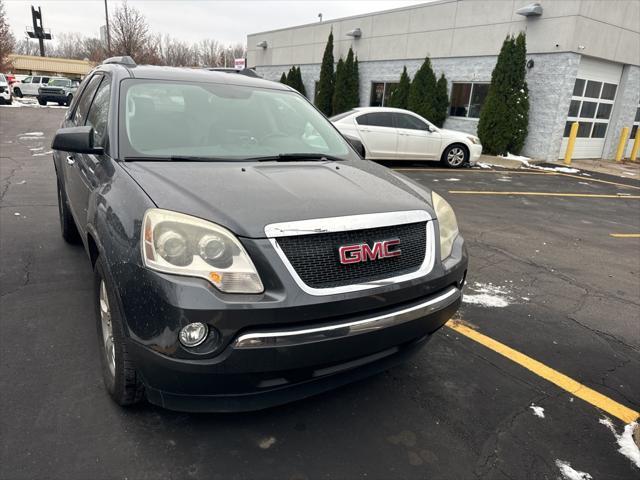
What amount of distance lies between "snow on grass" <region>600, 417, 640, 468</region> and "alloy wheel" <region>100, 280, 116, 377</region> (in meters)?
2.61

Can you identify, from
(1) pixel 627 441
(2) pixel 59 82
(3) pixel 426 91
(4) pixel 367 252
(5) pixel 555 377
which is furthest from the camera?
(2) pixel 59 82

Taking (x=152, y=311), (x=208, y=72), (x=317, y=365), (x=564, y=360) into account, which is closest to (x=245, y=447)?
(x=317, y=365)

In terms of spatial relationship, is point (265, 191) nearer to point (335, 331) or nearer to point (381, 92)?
point (335, 331)

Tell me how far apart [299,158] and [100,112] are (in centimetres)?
147

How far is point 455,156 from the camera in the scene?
12758mm

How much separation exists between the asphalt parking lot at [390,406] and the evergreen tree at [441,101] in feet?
45.1

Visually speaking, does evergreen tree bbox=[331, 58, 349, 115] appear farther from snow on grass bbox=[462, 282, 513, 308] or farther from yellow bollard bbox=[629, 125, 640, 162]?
snow on grass bbox=[462, 282, 513, 308]

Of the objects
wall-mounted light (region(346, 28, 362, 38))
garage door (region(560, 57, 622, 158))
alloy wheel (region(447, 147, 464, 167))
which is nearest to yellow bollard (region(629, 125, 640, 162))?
garage door (region(560, 57, 622, 158))

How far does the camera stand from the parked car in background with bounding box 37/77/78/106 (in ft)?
105

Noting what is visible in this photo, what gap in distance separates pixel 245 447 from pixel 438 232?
1461mm

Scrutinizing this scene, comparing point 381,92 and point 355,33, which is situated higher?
point 355,33

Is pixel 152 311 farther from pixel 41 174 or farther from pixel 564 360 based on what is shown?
pixel 41 174

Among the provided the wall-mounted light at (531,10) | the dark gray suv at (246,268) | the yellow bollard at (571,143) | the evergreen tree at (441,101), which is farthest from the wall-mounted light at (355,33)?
the dark gray suv at (246,268)

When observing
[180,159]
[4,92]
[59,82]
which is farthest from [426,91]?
→ [59,82]
